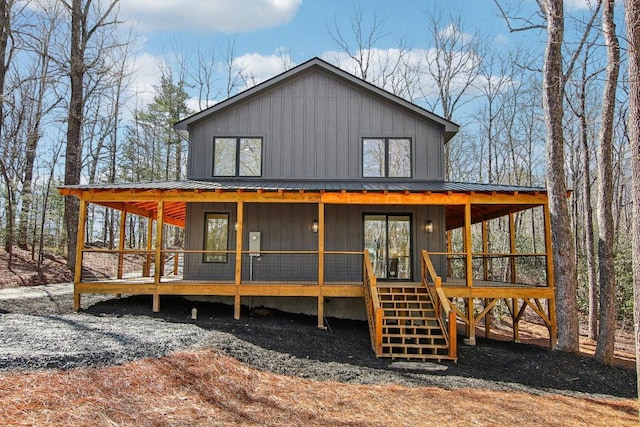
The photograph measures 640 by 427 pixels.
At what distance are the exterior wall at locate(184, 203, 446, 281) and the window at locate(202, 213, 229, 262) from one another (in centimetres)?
14

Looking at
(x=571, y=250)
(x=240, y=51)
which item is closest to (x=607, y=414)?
(x=571, y=250)

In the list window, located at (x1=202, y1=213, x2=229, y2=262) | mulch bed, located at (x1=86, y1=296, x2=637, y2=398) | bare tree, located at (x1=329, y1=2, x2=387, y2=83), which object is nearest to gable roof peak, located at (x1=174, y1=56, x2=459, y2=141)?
window, located at (x1=202, y1=213, x2=229, y2=262)

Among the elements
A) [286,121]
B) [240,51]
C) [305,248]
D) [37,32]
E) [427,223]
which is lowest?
[305,248]

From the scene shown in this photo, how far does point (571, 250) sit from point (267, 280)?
7.96m

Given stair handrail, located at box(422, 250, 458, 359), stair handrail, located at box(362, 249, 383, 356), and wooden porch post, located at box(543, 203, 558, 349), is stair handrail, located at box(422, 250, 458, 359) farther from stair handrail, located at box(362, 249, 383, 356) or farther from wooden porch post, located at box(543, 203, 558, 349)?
wooden porch post, located at box(543, 203, 558, 349)

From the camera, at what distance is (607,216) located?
10.6 m

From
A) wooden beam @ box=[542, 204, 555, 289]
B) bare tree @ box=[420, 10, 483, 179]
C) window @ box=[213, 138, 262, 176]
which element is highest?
bare tree @ box=[420, 10, 483, 179]

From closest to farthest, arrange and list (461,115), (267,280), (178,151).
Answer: (267,280)
(461,115)
(178,151)

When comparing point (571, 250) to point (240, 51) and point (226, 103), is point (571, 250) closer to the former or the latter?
point (226, 103)

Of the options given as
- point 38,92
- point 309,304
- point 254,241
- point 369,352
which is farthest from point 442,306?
point 38,92

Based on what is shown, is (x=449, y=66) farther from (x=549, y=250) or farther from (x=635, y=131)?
(x=635, y=131)

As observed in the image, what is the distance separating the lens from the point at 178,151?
2986 cm

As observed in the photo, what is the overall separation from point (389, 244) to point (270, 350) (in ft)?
18.1

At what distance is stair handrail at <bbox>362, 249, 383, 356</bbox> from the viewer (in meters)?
8.77
